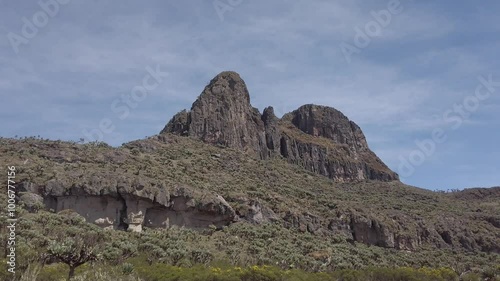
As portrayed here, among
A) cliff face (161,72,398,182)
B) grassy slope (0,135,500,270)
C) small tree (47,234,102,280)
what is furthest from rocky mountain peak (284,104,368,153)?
small tree (47,234,102,280)

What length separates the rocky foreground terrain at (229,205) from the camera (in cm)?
5878

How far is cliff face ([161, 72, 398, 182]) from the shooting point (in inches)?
4980

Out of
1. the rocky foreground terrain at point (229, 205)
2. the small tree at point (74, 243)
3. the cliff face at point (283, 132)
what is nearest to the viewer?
the small tree at point (74, 243)

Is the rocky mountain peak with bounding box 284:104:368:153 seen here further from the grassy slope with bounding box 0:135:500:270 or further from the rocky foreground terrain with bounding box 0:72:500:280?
the grassy slope with bounding box 0:135:500:270

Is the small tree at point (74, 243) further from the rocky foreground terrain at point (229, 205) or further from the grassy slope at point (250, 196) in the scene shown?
the grassy slope at point (250, 196)

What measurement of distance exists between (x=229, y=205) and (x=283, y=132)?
304 feet

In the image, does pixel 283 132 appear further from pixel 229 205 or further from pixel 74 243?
pixel 74 243

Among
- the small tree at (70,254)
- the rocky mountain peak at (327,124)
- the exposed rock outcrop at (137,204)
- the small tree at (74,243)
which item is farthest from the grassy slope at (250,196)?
the rocky mountain peak at (327,124)

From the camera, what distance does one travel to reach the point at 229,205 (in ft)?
228

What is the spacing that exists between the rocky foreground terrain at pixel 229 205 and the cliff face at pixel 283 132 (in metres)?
0.61

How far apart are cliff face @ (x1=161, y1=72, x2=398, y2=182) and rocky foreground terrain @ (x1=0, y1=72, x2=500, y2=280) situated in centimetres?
61

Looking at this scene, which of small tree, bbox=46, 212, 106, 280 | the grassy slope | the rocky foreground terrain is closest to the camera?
small tree, bbox=46, 212, 106, 280

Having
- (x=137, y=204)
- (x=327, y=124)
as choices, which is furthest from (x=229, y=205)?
(x=327, y=124)

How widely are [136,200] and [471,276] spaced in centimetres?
4091
